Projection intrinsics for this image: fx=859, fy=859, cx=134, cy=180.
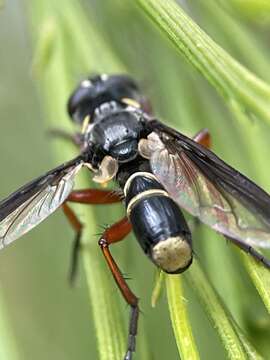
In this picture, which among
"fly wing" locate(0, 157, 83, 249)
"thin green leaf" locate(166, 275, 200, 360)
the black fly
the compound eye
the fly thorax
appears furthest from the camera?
the compound eye

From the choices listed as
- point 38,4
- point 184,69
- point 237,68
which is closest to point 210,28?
point 184,69

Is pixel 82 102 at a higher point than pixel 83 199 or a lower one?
higher

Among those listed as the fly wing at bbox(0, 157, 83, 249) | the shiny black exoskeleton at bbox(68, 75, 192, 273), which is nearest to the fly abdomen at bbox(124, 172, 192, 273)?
the shiny black exoskeleton at bbox(68, 75, 192, 273)

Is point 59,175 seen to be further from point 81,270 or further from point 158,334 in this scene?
point 81,270

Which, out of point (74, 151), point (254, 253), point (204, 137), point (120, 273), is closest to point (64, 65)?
point (74, 151)

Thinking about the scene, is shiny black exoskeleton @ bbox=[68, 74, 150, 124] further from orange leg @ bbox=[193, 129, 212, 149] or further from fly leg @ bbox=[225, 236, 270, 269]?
fly leg @ bbox=[225, 236, 270, 269]

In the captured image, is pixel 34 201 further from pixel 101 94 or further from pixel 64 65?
pixel 101 94
